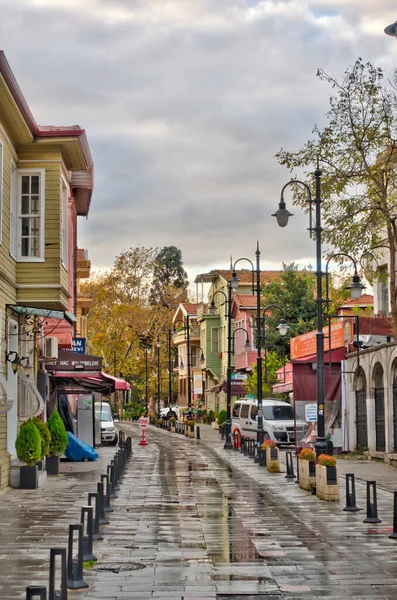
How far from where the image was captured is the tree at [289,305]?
59.9m

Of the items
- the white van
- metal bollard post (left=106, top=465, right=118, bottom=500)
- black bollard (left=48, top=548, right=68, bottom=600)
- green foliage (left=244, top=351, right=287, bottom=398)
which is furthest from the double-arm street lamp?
green foliage (left=244, top=351, right=287, bottom=398)

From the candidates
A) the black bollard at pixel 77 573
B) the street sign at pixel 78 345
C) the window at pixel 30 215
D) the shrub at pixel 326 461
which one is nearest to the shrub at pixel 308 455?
the shrub at pixel 326 461

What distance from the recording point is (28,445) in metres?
21.5

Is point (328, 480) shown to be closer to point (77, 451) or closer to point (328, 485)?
point (328, 485)

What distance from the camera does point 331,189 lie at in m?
23.5

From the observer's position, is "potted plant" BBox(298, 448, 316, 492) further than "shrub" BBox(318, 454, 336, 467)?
Yes

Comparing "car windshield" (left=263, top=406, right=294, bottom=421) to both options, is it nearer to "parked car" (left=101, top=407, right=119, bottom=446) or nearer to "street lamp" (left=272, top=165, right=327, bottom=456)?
"parked car" (left=101, top=407, right=119, bottom=446)

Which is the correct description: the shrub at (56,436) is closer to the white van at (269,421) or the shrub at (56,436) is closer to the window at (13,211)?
the window at (13,211)

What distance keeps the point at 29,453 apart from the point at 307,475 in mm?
6307

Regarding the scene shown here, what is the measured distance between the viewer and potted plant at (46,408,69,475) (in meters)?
25.8

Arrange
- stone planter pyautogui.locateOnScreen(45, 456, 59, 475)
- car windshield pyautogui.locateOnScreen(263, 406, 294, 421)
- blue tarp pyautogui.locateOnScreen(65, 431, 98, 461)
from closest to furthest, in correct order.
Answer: stone planter pyautogui.locateOnScreen(45, 456, 59, 475) → blue tarp pyautogui.locateOnScreen(65, 431, 98, 461) → car windshield pyautogui.locateOnScreen(263, 406, 294, 421)

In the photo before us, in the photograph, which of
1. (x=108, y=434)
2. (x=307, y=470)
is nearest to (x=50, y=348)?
(x=307, y=470)

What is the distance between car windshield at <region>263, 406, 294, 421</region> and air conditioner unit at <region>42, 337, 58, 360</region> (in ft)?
53.7

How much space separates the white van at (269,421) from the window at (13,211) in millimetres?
21438
